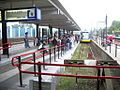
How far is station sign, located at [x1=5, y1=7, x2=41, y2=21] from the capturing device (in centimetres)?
646

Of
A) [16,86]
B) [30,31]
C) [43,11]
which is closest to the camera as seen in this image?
[16,86]

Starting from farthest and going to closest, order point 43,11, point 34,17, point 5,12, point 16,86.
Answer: point 43,11 → point 5,12 → point 34,17 → point 16,86

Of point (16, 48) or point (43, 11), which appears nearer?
point (43, 11)

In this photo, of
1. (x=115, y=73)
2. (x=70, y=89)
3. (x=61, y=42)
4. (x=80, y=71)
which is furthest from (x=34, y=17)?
(x=61, y=42)

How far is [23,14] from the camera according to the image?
6.73m

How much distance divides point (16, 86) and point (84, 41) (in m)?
33.4

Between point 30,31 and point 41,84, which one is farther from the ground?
point 30,31

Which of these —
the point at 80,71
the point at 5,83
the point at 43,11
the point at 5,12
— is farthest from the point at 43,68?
the point at 43,11

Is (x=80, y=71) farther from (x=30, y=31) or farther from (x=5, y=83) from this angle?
(x=30, y=31)

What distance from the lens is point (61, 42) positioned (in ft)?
51.4

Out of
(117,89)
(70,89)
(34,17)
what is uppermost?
(34,17)

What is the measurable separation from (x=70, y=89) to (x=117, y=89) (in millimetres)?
1856

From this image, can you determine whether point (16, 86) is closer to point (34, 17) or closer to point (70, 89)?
point (70, 89)

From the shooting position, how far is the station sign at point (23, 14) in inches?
255
